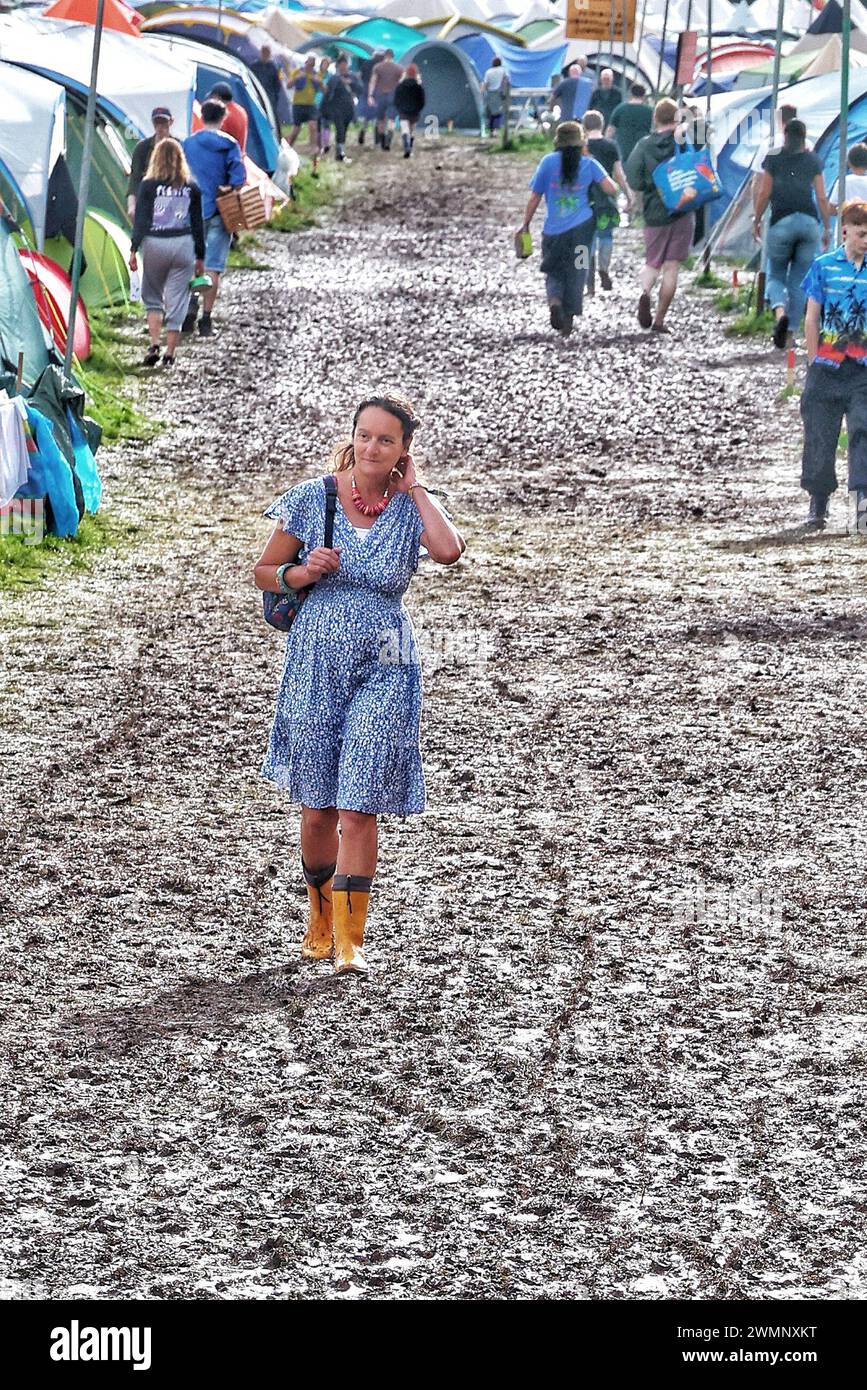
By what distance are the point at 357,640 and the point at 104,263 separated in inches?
548

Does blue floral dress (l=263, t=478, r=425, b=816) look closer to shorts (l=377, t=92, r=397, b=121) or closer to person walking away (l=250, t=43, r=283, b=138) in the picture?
person walking away (l=250, t=43, r=283, b=138)

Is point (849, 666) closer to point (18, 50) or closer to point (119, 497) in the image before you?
point (119, 497)

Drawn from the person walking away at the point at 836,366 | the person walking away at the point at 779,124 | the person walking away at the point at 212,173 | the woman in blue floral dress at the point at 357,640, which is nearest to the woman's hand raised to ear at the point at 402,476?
the woman in blue floral dress at the point at 357,640

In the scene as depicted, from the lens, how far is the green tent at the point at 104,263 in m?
18.2

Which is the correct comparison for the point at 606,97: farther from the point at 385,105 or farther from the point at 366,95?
the point at 366,95

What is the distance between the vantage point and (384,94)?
38.9 meters

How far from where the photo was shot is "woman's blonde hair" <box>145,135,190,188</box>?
51.0 ft

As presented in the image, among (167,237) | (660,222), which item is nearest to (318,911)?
(167,237)

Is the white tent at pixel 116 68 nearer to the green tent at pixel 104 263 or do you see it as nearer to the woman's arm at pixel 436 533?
the green tent at pixel 104 263

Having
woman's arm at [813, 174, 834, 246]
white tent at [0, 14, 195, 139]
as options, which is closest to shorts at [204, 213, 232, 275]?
white tent at [0, 14, 195, 139]

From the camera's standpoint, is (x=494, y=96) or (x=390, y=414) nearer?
(x=390, y=414)

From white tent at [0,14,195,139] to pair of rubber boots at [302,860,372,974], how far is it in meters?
15.0

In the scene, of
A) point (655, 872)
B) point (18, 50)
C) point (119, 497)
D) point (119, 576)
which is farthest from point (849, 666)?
point (18, 50)

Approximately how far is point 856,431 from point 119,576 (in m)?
3.79
